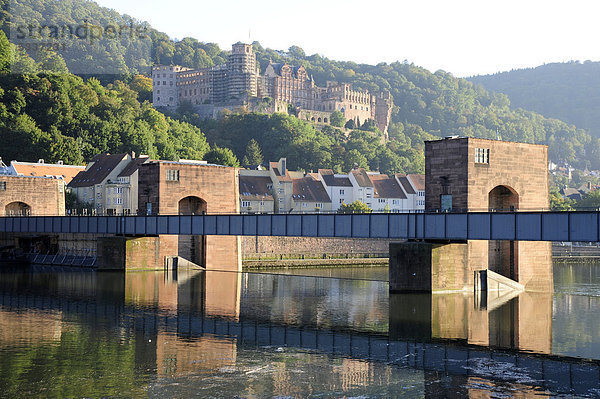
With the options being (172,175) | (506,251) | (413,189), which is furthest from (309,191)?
(506,251)

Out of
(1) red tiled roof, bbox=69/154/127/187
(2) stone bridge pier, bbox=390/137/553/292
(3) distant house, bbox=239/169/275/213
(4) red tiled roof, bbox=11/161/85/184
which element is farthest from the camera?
(3) distant house, bbox=239/169/275/213

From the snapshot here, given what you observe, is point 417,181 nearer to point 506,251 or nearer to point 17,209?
point 17,209

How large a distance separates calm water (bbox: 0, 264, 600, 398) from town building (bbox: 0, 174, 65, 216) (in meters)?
26.5

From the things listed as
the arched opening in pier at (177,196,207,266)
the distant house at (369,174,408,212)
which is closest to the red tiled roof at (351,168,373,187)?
the distant house at (369,174,408,212)

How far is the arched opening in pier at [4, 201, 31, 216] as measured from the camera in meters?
75.7

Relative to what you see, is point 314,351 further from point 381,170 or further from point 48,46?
point 48,46

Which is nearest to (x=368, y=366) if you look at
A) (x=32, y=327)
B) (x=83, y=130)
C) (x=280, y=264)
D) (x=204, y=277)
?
(x=32, y=327)

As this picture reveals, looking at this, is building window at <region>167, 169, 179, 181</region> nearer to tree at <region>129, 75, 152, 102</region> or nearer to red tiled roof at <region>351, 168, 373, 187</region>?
red tiled roof at <region>351, 168, 373, 187</region>

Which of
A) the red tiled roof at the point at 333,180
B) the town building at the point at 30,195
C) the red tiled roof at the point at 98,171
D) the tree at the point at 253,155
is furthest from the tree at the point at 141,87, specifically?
the town building at the point at 30,195

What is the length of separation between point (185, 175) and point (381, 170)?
4380 inches

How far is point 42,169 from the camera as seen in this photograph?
96062mm

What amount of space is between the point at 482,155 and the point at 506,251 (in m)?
6.34

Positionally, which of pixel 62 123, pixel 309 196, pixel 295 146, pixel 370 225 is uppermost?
pixel 62 123

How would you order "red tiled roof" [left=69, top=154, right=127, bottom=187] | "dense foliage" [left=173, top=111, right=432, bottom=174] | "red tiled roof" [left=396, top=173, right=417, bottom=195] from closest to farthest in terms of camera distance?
1. "red tiled roof" [left=69, top=154, right=127, bottom=187]
2. "red tiled roof" [left=396, top=173, right=417, bottom=195]
3. "dense foliage" [left=173, top=111, right=432, bottom=174]
